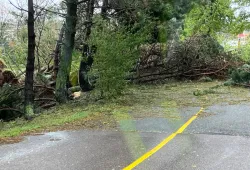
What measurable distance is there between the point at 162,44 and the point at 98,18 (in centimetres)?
617

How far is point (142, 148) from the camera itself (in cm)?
584

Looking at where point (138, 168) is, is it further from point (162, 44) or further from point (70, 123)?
point (162, 44)

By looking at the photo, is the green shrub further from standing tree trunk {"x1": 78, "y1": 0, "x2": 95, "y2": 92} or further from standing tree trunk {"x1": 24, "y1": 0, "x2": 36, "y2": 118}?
standing tree trunk {"x1": 24, "y1": 0, "x2": 36, "y2": 118}

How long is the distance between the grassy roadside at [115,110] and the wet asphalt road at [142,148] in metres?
0.69

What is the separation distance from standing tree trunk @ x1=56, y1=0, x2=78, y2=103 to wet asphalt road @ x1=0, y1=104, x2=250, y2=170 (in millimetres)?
5308

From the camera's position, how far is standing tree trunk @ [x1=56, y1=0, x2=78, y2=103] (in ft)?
40.4

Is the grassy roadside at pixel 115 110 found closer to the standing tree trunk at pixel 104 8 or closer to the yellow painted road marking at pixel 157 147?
the yellow painted road marking at pixel 157 147

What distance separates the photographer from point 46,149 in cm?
614

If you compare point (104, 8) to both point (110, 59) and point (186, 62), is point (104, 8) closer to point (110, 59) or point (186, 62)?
point (110, 59)

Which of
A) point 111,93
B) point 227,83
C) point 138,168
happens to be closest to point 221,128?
point 138,168

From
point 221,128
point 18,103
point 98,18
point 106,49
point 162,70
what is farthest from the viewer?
point 162,70

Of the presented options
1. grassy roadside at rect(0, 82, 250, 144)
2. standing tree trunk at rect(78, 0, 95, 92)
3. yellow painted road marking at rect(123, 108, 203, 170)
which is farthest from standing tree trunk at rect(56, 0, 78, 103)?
yellow painted road marking at rect(123, 108, 203, 170)

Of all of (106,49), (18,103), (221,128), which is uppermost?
(106,49)

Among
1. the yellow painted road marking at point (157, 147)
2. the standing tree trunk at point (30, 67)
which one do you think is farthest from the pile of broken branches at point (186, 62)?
the yellow painted road marking at point (157, 147)
